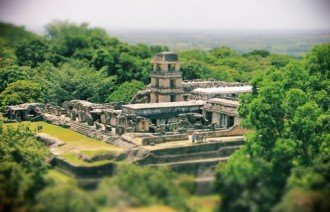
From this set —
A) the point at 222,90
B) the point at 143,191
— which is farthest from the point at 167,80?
the point at 143,191

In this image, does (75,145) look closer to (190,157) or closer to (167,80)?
(190,157)

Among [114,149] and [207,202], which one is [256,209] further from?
[114,149]

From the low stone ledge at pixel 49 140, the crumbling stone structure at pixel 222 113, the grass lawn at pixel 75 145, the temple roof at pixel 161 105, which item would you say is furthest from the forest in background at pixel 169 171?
the temple roof at pixel 161 105

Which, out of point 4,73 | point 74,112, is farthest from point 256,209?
point 4,73

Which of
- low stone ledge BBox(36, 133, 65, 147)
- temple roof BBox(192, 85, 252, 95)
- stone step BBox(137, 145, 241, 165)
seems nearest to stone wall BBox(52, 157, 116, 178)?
stone step BBox(137, 145, 241, 165)

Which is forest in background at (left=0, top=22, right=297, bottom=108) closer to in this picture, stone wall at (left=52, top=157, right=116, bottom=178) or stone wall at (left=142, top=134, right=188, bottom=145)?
stone wall at (left=142, top=134, right=188, bottom=145)
